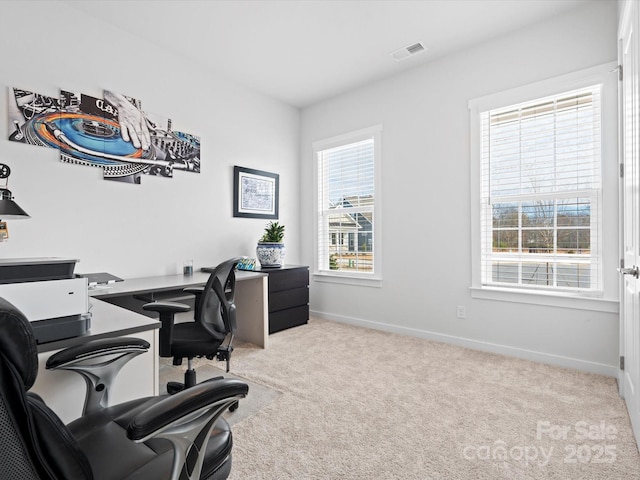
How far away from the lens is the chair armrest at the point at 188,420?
766 millimetres

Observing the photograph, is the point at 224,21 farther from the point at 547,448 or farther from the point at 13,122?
the point at 547,448

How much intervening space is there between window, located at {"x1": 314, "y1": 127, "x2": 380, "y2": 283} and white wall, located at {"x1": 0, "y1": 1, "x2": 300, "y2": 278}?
0.75 metres

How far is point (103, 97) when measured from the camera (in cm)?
288

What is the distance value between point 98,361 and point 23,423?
0.65 meters

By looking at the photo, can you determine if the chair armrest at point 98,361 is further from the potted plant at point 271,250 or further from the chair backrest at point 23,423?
the potted plant at point 271,250

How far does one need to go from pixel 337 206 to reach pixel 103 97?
2.71 m

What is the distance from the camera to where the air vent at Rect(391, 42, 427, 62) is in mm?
3260

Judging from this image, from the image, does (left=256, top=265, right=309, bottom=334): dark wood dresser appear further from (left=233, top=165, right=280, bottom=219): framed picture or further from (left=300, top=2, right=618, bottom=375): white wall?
(left=233, top=165, right=280, bottom=219): framed picture

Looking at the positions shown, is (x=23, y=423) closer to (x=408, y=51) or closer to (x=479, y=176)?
(x=479, y=176)

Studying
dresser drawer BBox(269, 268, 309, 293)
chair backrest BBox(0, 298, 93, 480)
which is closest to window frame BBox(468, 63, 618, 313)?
dresser drawer BBox(269, 268, 309, 293)

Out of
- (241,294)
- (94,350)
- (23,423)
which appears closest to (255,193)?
(241,294)

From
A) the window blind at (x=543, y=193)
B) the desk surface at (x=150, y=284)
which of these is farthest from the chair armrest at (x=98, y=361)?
the window blind at (x=543, y=193)

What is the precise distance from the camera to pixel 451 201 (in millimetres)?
3410

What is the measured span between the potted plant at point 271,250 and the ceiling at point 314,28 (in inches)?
71.7
